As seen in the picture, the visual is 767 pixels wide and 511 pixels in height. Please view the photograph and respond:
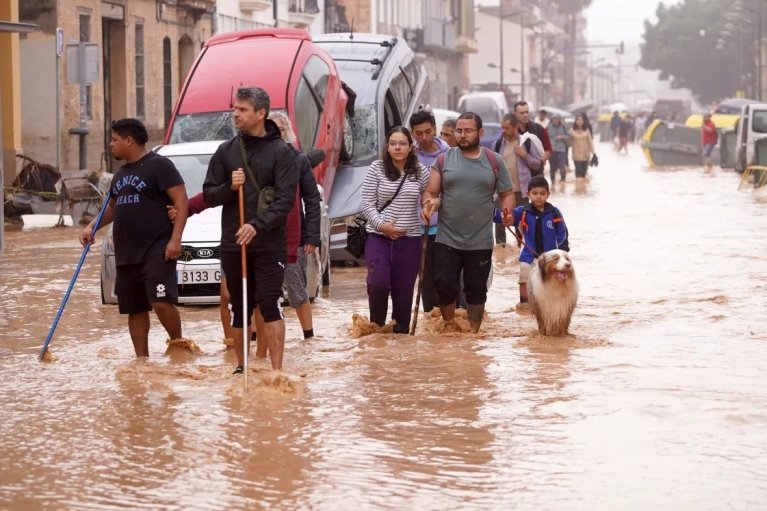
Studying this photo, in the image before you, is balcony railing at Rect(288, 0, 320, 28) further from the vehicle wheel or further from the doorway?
the vehicle wheel

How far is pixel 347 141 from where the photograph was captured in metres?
21.7

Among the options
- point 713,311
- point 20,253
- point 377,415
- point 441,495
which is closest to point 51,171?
point 20,253

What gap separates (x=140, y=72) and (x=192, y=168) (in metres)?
24.0

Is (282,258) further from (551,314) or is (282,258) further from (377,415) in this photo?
(551,314)

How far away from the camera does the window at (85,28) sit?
35188mm

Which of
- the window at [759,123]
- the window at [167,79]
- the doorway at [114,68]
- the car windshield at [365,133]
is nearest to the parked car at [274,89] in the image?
the car windshield at [365,133]

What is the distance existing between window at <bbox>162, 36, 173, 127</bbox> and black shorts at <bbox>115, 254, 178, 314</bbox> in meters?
30.5

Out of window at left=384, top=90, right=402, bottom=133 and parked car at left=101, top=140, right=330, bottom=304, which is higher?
window at left=384, top=90, right=402, bottom=133

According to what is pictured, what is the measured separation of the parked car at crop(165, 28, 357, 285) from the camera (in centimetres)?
1945

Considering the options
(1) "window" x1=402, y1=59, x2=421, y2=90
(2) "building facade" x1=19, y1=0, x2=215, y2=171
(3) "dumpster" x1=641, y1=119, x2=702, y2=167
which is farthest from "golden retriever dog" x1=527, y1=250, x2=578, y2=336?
(3) "dumpster" x1=641, y1=119, x2=702, y2=167

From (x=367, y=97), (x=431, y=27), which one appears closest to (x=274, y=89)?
(x=367, y=97)

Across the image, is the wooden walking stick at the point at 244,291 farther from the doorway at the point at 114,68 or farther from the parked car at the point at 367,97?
the doorway at the point at 114,68

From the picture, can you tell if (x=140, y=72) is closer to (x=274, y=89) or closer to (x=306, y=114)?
(x=306, y=114)

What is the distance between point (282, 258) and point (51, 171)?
17.8 metres
